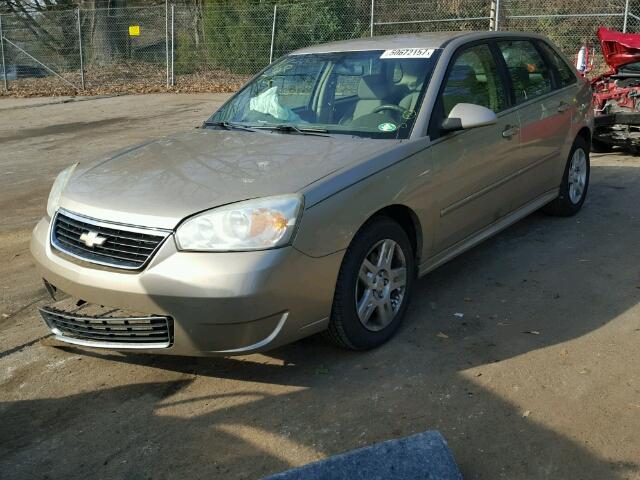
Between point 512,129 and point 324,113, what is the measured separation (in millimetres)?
1425

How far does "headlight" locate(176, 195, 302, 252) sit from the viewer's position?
10.3 feet

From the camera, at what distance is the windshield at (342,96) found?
420 centimetres

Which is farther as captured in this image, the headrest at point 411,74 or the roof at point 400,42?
the roof at point 400,42

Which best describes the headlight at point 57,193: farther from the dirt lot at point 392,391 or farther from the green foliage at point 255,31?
the green foliage at point 255,31

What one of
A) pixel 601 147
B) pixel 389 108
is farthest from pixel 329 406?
pixel 601 147

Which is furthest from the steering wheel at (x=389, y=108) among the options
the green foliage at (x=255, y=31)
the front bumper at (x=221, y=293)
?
the green foliage at (x=255, y=31)

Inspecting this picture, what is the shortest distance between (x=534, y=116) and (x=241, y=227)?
2.99 meters

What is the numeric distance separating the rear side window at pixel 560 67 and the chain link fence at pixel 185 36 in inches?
445

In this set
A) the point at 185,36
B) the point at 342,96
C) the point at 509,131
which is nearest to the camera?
the point at 342,96

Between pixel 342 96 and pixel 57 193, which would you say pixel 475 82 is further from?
pixel 57 193

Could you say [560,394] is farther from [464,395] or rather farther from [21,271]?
[21,271]

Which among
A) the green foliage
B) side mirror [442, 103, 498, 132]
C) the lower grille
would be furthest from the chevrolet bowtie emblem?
the green foliage

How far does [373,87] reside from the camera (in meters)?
4.40

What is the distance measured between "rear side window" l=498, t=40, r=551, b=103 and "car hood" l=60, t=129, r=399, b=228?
5.71 feet
